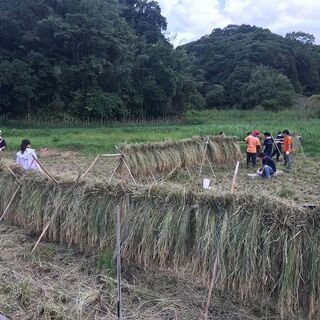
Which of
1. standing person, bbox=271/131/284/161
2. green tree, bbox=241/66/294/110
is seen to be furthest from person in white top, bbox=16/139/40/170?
green tree, bbox=241/66/294/110

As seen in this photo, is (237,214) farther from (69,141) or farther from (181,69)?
(181,69)

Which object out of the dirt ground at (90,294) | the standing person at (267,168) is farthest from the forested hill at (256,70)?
the dirt ground at (90,294)

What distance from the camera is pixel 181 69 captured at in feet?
152

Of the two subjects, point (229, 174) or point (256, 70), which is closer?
point (229, 174)

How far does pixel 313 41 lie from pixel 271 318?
77.3 metres

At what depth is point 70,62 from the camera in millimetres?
40750

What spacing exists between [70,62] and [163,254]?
37765mm

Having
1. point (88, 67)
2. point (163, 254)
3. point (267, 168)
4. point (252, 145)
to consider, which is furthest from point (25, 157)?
point (88, 67)

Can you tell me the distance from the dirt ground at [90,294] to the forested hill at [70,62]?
32794 millimetres

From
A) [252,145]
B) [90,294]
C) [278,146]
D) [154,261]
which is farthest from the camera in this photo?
[278,146]

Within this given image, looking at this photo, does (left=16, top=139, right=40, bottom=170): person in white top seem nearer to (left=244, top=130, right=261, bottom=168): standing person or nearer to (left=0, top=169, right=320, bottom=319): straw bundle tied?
(left=0, top=169, right=320, bottom=319): straw bundle tied

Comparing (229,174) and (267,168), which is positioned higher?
(267,168)

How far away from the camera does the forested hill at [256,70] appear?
54219 millimetres

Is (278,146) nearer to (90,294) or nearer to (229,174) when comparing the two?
(229,174)
